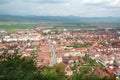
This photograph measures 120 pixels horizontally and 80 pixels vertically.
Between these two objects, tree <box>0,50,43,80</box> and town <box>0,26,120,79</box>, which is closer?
tree <box>0,50,43,80</box>

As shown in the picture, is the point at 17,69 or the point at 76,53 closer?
the point at 17,69

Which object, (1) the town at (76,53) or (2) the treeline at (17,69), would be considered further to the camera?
(1) the town at (76,53)

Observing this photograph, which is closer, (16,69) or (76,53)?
(16,69)

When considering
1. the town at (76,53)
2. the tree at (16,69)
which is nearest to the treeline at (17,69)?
the tree at (16,69)

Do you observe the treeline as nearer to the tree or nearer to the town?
the tree

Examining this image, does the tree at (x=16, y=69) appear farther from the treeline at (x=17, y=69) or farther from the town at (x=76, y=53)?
the town at (x=76, y=53)

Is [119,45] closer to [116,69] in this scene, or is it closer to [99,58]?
[99,58]

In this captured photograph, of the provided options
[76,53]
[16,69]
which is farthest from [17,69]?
[76,53]

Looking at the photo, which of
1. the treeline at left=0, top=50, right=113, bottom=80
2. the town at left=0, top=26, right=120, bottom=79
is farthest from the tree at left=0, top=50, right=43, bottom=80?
the town at left=0, top=26, right=120, bottom=79

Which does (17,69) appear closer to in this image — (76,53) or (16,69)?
(16,69)

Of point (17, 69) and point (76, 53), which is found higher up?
point (17, 69)

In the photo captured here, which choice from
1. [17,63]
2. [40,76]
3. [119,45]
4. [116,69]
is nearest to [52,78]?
[40,76]
